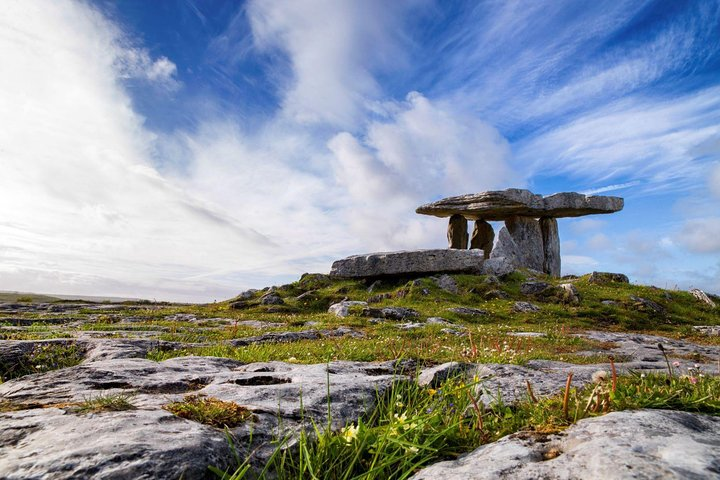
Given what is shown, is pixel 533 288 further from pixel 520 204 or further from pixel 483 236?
pixel 483 236

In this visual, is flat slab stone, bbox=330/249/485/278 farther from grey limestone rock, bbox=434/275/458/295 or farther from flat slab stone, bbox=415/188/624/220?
flat slab stone, bbox=415/188/624/220

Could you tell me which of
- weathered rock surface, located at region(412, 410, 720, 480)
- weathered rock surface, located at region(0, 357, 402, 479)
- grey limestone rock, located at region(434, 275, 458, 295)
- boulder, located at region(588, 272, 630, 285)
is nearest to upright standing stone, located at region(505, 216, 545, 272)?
boulder, located at region(588, 272, 630, 285)

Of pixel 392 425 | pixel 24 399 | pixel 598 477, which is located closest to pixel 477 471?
pixel 598 477

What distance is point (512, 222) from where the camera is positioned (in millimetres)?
42969

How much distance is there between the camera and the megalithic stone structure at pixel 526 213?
39.2 m

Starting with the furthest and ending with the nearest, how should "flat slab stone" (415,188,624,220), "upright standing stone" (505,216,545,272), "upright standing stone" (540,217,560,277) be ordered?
"upright standing stone" (540,217,560,277), "upright standing stone" (505,216,545,272), "flat slab stone" (415,188,624,220)

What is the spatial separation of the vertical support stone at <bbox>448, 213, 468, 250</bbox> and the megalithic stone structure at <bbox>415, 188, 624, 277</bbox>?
4.8 inches

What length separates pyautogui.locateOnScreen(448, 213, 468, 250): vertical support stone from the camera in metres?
42.2

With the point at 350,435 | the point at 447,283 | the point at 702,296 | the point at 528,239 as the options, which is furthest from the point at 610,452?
the point at 528,239

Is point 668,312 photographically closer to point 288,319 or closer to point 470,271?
point 470,271

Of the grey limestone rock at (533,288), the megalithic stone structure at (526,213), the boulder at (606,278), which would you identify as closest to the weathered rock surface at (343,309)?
the grey limestone rock at (533,288)

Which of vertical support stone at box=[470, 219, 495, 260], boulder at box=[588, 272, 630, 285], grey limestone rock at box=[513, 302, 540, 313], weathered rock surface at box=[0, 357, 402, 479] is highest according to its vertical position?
vertical support stone at box=[470, 219, 495, 260]

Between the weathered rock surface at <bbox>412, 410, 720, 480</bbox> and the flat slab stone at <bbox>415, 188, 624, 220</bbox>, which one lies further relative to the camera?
the flat slab stone at <bbox>415, 188, 624, 220</bbox>

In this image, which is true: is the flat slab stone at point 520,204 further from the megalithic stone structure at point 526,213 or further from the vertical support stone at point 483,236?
the vertical support stone at point 483,236
